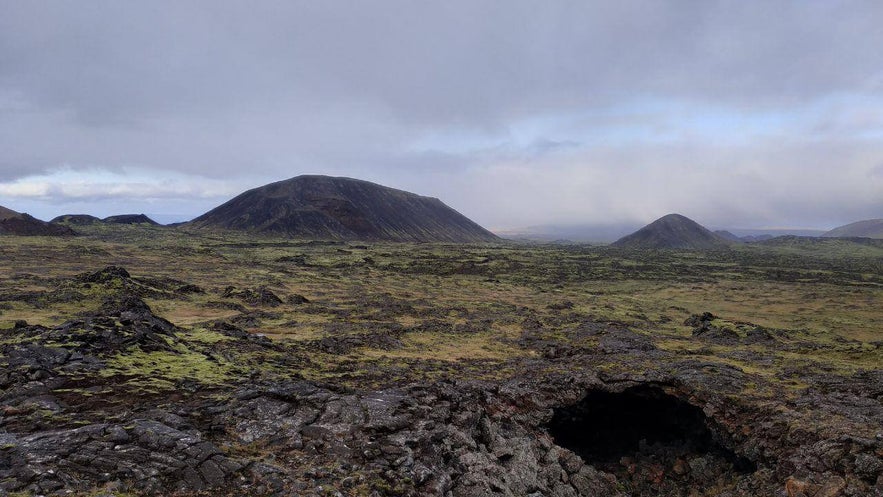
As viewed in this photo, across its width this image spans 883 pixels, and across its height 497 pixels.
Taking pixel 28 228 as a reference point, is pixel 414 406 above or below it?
below

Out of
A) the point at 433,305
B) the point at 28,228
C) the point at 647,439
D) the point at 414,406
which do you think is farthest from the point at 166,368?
the point at 28,228

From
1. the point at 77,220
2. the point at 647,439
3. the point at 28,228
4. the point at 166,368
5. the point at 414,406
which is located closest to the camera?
the point at 414,406

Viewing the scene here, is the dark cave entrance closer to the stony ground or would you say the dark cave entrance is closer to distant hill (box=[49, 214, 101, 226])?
the stony ground

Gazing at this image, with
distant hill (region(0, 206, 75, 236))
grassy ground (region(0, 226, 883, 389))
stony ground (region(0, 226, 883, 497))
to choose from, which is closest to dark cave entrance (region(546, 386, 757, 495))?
stony ground (region(0, 226, 883, 497))

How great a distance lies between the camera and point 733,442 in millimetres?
18312

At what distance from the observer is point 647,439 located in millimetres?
21828

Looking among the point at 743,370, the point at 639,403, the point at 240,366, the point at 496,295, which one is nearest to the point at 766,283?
the point at 496,295

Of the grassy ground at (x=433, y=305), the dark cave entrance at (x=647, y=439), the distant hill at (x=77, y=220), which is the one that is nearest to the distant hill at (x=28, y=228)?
the grassy ground at (x=433, y=305)

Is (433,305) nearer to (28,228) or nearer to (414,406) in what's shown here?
(414,406)

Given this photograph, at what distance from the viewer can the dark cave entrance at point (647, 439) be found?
18422 millimetres

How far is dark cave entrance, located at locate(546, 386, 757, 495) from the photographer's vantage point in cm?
1842

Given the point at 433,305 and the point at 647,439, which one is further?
the point at 433,305

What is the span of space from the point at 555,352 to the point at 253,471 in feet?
79.7

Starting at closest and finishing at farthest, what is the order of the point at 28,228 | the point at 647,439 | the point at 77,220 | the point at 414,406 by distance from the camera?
the point at 414,406 → the point at 647,439 → the point at 28,228 → the point at 77,220
